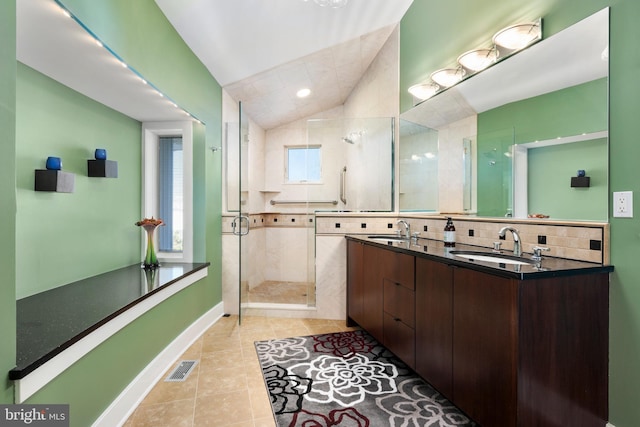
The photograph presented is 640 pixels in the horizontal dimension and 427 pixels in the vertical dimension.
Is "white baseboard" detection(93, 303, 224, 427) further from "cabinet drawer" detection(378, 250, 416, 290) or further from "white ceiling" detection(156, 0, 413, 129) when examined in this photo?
"white ceiling" detection(156, 0, 413, 129)

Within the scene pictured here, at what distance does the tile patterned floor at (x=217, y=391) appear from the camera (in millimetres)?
1684

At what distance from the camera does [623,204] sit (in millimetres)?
1384

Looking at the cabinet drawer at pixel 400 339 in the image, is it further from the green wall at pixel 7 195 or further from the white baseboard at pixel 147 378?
the green wall at pixel 7 195

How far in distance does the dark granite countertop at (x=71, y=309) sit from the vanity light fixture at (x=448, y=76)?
2.56 metres

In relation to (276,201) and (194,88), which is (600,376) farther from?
(276,201)

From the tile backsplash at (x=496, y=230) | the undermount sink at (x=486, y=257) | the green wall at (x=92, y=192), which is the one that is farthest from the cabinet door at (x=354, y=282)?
the green wall at (x=92, y=192)

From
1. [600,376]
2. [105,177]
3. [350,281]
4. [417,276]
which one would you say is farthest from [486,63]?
[105,177]

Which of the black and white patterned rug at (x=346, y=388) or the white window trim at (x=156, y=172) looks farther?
the white window trim at (x=156, y=172)

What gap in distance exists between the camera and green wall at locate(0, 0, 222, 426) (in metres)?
1.04

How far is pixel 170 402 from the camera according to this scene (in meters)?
1.83

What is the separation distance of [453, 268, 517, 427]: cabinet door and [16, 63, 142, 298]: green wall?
2252mm

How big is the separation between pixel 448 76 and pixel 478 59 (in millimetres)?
348

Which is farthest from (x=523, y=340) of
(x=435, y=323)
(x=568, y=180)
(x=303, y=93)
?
(x=303, y=93)

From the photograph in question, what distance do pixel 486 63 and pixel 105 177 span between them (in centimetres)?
270
